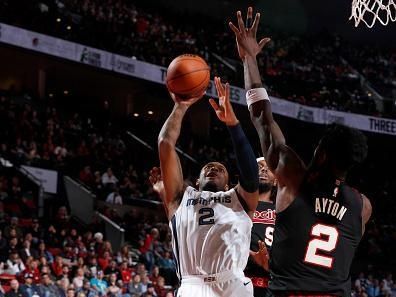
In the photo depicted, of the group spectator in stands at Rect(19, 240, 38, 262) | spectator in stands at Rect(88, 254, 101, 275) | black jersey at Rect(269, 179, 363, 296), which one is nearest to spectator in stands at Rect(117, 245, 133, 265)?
spectator in stands at Rect(88, 254, 101, 275)

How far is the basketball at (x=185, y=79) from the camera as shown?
15.1 feet

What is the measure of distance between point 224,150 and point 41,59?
7.26 m

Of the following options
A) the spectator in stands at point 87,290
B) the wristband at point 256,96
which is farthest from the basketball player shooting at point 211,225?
the spectator in stands at point 87,290

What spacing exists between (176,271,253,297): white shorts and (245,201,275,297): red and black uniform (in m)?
1.19

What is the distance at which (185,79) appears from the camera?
4.62m

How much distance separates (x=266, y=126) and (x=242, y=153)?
57 cm

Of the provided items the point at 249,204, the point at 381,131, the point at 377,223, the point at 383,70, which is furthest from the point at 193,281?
the point at 383,70

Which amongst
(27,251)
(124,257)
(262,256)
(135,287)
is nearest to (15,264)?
(27,251)

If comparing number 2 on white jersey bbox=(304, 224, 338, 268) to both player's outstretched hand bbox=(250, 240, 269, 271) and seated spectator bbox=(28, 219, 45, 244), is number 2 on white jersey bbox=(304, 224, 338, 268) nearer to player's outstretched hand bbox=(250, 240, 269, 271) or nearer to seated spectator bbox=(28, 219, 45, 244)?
player's outstretched hand bbox=(250, 240, 269, 271)

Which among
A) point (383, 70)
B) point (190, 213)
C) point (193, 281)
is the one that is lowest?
point (193, 281)

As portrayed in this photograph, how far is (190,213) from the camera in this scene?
4352 millimetres

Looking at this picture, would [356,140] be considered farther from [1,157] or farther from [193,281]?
[1,157]

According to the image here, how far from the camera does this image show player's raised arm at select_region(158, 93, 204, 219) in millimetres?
4371

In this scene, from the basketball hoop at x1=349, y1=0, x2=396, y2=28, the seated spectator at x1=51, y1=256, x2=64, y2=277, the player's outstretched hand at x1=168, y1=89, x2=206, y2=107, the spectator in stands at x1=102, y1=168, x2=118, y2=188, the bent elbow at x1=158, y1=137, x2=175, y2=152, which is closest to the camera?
the bent elbow at x1=158, y1=137, x2=175, y2=152
